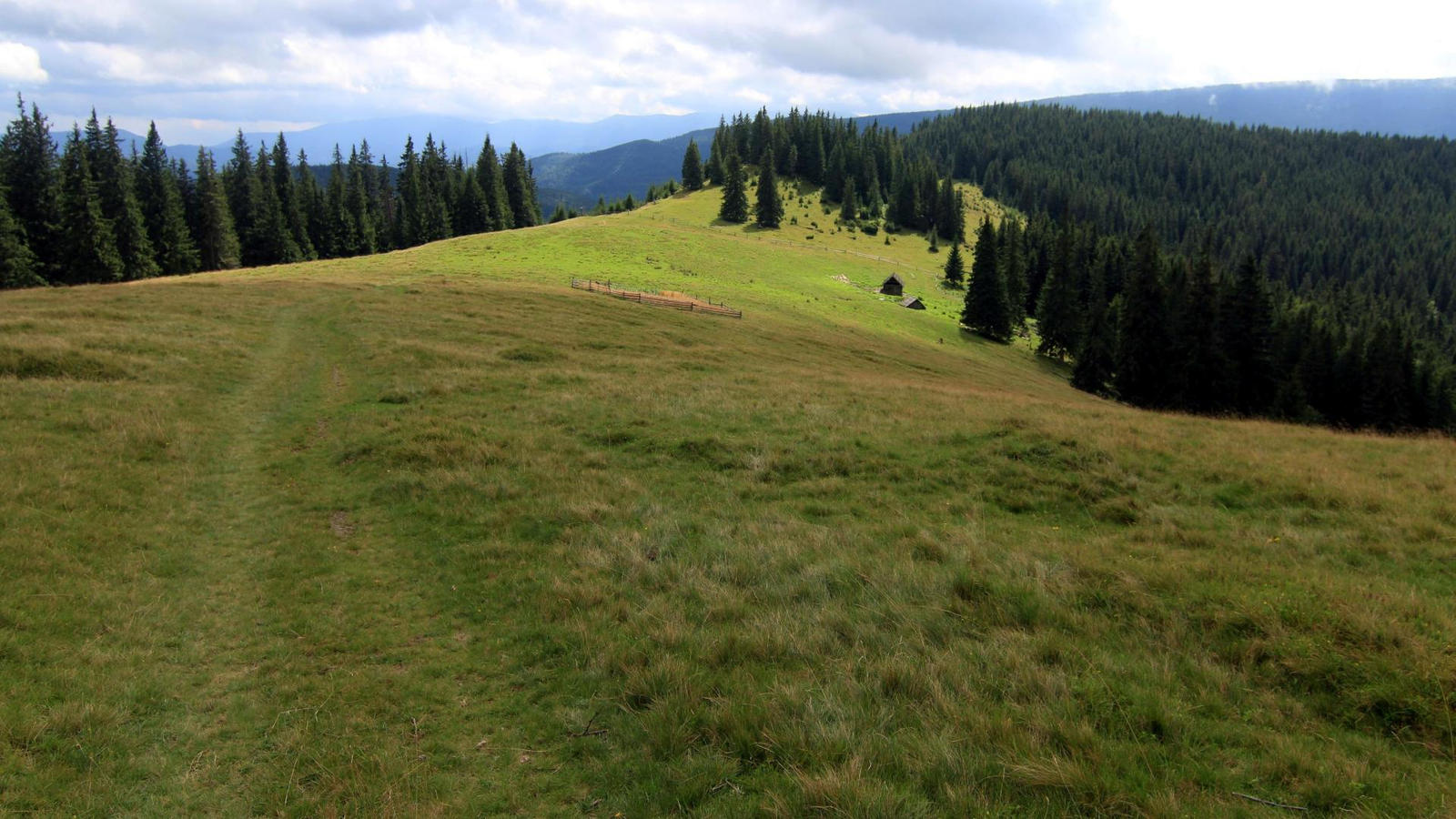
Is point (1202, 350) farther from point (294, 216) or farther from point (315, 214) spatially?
point (315, 214)

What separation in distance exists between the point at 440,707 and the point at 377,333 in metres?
29.8

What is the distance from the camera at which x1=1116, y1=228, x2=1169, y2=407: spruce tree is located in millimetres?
53656

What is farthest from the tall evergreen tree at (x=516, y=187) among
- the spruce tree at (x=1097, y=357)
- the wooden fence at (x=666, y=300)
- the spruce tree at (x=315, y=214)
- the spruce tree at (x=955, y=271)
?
the spruce tree at (x=1097, y=357)

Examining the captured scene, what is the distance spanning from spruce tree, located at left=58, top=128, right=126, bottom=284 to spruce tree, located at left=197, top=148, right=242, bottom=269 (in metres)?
14.4

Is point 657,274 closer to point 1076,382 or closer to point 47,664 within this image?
point 1076,382

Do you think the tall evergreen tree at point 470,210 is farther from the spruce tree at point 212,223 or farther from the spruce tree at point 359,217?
the spruce tree at point 212,223

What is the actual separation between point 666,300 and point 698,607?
4634cm

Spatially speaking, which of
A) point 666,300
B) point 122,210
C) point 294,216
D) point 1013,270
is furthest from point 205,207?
point 1013,270

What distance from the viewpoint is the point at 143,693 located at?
287 inches

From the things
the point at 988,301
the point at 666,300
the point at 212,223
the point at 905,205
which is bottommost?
the point at 988,301

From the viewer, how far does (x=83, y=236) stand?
60.2m

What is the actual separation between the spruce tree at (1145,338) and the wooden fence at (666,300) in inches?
1346

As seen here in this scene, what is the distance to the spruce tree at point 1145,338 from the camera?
53656 millimetres

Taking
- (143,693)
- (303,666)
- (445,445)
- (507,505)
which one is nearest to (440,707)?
(303,666)
